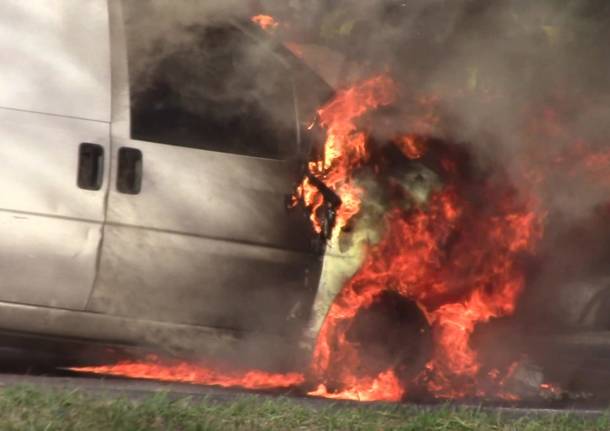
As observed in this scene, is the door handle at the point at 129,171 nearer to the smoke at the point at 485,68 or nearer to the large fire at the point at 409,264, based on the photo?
the smoke at the point at 485,68

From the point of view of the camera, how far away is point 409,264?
5340mm

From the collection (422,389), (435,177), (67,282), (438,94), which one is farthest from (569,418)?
(67,282)

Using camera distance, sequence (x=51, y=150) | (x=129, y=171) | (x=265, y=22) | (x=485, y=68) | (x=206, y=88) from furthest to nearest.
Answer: (x=485, y=68), (x=265, y=22), (x=206, y=88), (x=129, y=171), (x=51, y=150)

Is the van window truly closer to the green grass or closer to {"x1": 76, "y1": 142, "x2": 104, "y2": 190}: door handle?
{"x1": 76, "y1": 142, "x2": 104, "y2": 190}: door handle

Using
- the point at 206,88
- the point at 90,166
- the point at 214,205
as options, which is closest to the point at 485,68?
the point at 206,88

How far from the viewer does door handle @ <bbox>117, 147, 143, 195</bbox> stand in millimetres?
5020

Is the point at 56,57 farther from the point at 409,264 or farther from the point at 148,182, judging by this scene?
the point at 409,264

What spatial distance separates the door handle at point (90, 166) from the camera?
16.3 feet

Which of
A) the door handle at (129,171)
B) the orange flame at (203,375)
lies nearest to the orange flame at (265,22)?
the door handle at (129,171)

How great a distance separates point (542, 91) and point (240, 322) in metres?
2.12

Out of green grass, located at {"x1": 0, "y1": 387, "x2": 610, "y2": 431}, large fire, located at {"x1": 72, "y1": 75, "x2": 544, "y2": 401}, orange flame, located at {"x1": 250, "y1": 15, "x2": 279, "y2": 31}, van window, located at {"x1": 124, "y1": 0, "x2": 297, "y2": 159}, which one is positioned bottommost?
green grass, located at {"x1": 0, "y1": 387, "x2": 610, "y2": 431}

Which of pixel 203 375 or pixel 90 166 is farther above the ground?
pixel 90 166

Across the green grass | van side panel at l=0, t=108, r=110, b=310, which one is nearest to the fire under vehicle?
van side panel at l=0, t=108, r=110, b=310

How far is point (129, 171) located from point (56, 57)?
2.02 ft
